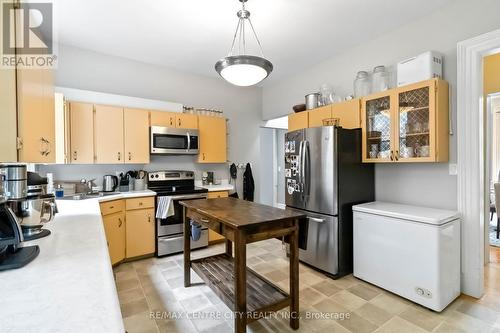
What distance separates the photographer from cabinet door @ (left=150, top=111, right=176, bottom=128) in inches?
145

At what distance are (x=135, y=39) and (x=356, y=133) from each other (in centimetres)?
301

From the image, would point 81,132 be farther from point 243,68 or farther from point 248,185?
point 248,185

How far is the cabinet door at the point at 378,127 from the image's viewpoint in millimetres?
2715

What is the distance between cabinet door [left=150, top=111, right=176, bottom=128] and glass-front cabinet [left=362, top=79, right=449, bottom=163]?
8.88ft

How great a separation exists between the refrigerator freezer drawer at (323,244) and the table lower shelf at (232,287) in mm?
973

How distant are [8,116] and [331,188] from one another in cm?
270

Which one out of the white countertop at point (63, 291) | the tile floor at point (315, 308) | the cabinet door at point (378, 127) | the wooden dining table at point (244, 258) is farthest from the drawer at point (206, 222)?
the cabinet door at point (378, 127)

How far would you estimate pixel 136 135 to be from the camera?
3549mm

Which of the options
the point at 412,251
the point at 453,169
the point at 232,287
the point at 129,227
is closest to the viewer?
the point at 232,287

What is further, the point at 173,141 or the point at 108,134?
the point at 173,141

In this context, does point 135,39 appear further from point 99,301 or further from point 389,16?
Result: point 99,301

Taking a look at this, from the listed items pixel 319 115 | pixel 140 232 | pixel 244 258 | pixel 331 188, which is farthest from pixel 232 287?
pixel 319 115

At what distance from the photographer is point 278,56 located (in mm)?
3684

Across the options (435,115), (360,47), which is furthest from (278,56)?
(435,115)
